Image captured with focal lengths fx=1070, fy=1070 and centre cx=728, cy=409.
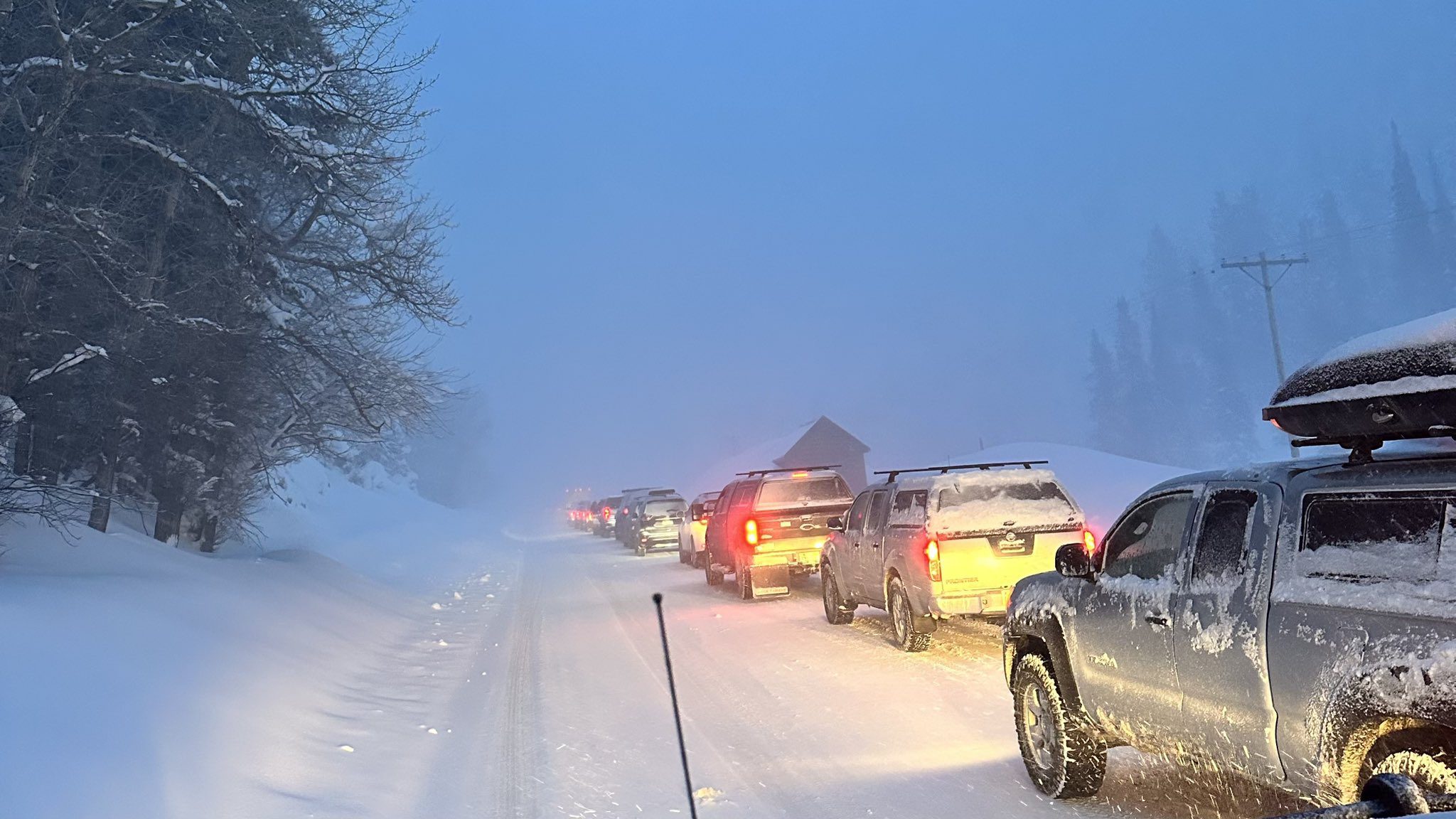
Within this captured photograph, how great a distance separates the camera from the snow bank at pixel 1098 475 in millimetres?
30516

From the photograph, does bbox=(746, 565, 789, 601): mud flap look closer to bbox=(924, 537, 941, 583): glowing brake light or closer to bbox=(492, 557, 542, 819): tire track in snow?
bbox=(492, 557, 542, 819): tire track in snow

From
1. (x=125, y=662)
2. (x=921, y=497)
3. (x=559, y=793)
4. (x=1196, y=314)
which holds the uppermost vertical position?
(x=1196, y=314)

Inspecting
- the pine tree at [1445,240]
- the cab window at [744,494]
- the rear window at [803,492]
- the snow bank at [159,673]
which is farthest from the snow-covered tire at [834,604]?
the pine tree at [1445,240]

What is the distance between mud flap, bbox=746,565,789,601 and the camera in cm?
1800

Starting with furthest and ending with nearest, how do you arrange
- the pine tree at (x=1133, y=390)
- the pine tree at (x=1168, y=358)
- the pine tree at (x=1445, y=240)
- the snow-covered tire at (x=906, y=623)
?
the pine tree at (x=1133, y=390)
the pine tree at (x=1168, y=358)
the pine tree at (x=1445, y=240)
the snow-covered tire at (x=906, y=623)

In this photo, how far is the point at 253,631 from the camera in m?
11.2

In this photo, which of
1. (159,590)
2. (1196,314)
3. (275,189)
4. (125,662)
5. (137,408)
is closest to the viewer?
(125,662)

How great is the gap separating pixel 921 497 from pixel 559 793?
633 cm

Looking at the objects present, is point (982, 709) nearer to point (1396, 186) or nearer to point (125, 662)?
point (125, 662)

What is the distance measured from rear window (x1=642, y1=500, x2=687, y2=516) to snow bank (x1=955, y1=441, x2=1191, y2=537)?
11666 millimetres

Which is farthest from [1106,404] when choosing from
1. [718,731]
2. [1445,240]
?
[718,731]

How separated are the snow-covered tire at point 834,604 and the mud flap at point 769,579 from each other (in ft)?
8.36

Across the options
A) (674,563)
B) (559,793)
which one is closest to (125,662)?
(559,793)

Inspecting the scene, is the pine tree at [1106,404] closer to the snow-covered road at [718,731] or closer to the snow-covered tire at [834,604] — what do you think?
the snow-covered tire at [834,604]
